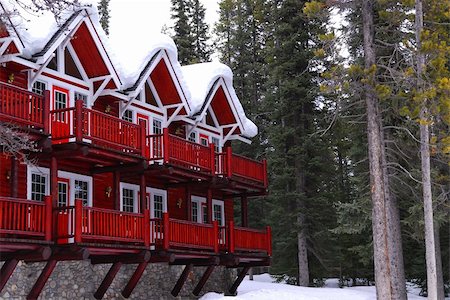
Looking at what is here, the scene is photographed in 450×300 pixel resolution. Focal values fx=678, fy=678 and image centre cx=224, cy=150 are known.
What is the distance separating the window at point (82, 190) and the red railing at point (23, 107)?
432cm

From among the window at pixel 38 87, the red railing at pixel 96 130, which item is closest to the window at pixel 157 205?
the red railing at pixel 96 130

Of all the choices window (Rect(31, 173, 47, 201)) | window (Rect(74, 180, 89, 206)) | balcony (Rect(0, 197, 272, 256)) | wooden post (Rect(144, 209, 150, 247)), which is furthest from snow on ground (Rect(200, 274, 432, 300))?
window (Rect(31, 173, 47, 201))

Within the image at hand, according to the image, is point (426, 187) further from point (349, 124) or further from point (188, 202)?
point (349, 124)

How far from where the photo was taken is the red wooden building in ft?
60.1

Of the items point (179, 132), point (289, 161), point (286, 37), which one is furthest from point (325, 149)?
point (179, 132)

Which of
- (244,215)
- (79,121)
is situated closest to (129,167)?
(79,121)

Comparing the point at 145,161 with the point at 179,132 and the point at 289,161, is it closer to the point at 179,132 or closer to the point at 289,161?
the point at 179,132

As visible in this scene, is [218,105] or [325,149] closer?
[218,105]

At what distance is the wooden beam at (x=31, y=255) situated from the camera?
1797cm

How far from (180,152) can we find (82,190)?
3758 millimetres

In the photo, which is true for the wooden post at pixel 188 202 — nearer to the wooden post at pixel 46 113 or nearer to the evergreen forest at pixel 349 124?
the evergreen forest at pixel 349 124

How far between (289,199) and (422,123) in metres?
14.9

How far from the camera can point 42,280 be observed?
1925cm

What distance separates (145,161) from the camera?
22.1 meters
